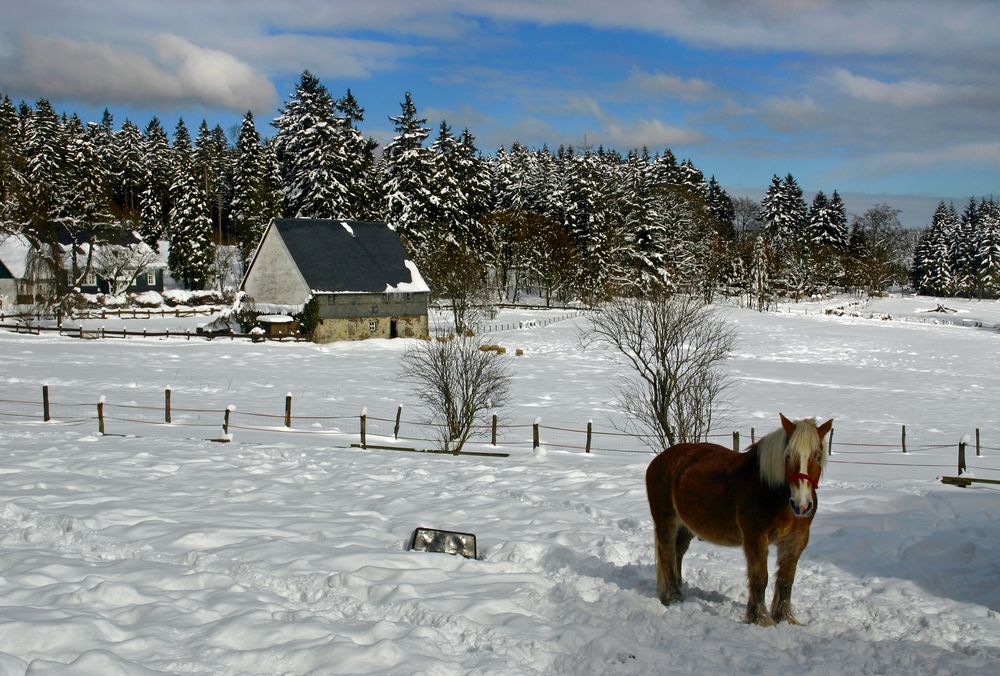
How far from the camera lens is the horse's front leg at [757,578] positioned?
700 centimetres

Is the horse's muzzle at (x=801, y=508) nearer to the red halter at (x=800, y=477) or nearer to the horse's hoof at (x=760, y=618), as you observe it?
the red halter at (x=800, y=477)

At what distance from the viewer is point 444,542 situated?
9.33 m

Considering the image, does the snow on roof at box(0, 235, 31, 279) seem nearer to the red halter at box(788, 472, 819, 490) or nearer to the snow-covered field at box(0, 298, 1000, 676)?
the snow-covered field at box(0, 298, 1000, 676)

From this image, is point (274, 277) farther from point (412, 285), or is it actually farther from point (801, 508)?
point (801, 508)

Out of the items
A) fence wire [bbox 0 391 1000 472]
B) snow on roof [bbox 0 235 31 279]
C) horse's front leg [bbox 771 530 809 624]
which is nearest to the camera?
horse's front leg [bbox 771 530 809 624]

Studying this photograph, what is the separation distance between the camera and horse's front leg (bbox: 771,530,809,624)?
6996 mm

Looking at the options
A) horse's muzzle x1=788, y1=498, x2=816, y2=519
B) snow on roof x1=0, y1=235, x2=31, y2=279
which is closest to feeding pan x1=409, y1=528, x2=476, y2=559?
horse's muzzle x1=788, y1=498, x2=816, y2=519

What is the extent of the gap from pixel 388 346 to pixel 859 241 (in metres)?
90.9

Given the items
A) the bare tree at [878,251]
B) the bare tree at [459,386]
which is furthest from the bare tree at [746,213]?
the bare tree at [459,386]

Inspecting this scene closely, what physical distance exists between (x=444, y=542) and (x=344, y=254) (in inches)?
1981

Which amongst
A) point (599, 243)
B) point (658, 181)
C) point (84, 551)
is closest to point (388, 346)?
point (599, 243)

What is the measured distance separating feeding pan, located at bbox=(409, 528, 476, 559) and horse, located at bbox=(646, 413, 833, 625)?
2.38 metres

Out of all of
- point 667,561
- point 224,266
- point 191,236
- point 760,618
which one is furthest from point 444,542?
point 224,266

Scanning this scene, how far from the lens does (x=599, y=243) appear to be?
81.5 m
